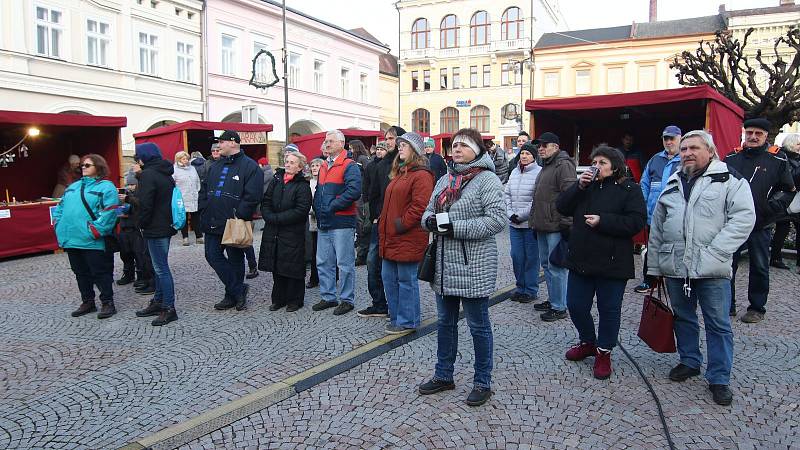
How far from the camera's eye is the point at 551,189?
6.09m

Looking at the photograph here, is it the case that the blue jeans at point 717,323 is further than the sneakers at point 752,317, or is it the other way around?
the sneakers at point 752,317

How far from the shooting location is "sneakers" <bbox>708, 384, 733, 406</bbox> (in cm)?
395

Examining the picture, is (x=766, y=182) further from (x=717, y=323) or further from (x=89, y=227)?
(x=89, y=227)

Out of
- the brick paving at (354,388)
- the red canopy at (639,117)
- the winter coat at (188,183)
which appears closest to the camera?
the brick paving at (354,388)

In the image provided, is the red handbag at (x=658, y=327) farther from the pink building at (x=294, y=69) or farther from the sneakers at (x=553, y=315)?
the pink building at (x=294, y=69)

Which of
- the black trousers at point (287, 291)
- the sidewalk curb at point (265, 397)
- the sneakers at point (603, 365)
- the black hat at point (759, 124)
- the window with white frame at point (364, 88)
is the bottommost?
the sidewalk curb at point (265, 397)

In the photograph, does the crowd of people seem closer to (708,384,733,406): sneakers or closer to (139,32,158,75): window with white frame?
(708,384,733,406): sneakers

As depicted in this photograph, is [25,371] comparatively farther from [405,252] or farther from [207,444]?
[405,252]

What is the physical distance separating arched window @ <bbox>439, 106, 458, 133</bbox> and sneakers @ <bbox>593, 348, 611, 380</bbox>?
1734 inches

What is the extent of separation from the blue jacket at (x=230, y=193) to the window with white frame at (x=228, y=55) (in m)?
21.8

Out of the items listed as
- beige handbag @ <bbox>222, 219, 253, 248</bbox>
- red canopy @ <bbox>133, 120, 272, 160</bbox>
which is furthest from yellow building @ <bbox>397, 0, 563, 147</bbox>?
beige handbag @ <bbox>222, 219, 253, 248</bbox>

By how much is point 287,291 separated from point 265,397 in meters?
2.57

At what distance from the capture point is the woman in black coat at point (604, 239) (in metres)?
4.25

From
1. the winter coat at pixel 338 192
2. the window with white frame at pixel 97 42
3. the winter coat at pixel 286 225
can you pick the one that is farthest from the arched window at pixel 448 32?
the winter coat at pixel 286 225
